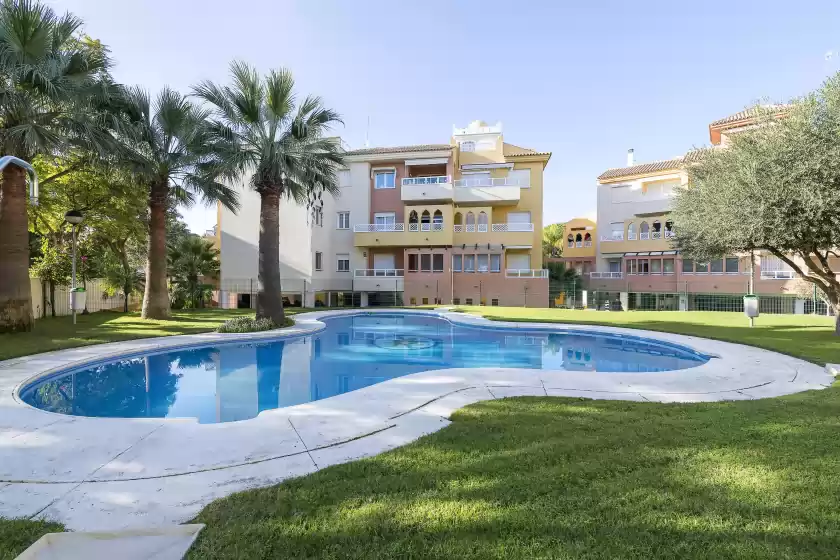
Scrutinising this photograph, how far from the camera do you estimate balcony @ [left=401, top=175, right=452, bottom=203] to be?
28.9 metres

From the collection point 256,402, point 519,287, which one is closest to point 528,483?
point 256,402

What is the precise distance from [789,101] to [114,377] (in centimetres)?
1963

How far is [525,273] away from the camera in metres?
27.6

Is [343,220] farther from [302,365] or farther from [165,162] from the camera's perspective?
[302,365]

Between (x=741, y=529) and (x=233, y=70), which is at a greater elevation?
(x=233, y=70)

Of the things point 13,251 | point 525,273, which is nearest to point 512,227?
point 525,273

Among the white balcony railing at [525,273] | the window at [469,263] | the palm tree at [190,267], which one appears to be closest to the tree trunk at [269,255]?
the palm tree at [190,267]

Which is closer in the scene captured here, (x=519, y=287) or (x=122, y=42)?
(x=122, y=42)

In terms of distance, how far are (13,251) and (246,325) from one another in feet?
21.9

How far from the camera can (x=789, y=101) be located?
1208 cm

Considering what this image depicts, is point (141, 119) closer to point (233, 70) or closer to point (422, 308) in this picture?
point (233, 70)

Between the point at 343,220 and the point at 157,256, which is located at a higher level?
the point at 343,220

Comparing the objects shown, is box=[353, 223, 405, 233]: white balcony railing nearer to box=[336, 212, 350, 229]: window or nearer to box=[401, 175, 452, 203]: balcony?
box=[336, 212, 350, 229]: window

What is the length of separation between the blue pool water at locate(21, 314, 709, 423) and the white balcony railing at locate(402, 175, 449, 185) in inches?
597
